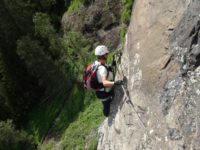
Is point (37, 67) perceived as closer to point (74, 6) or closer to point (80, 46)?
point (74, 6)

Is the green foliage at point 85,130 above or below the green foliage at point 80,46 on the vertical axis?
below

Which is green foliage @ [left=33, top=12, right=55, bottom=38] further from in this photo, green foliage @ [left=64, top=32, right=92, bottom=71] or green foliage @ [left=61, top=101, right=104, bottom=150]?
green foliage @ [left=61, top=101, right=104, bottom=150]

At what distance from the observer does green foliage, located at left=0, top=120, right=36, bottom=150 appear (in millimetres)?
25031

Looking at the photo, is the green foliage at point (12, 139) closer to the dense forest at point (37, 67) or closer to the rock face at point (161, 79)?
the dense forest at point (37, 67)

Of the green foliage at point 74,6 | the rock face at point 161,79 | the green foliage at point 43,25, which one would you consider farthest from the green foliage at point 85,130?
the green foliage at point 74,6

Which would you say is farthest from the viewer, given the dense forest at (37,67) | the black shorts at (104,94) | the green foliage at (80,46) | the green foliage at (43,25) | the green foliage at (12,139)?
the green foliage at (12,139)

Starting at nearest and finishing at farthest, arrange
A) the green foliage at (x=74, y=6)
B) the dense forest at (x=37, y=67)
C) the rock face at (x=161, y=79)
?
the rock face at (x=161, y=79) → the dense forest at (x=37, y=67) → the green foliage at (x=74, y=6)

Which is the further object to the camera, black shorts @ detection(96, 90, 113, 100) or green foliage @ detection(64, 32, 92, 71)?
green foliage @ detection(64, 32, 92, 71)

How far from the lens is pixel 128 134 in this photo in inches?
439

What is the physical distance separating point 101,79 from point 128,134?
1.61 meters

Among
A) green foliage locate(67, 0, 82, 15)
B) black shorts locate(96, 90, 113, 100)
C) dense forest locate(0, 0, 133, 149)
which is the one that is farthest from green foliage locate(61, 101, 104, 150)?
green foliage locate(67, 0, 82, 15)

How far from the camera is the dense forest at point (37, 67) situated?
24750 millimetres

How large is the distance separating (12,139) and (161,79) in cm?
1721

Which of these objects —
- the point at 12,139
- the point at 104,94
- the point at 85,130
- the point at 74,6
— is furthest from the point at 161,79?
the point at 74,6
